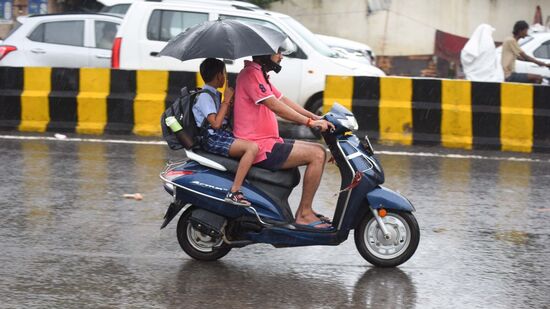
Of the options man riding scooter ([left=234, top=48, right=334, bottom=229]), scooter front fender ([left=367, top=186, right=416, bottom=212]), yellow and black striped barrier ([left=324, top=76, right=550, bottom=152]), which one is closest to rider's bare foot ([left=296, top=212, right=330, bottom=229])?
man riding scooter ([left=234, top=48, right=334, bottom=229])

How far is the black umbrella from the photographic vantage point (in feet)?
21.3

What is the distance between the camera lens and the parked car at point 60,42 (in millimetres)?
15734

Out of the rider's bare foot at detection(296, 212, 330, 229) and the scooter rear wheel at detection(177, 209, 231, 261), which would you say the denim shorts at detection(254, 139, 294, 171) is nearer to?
the rider's bare foot at detection(296, 212, 330, 229)

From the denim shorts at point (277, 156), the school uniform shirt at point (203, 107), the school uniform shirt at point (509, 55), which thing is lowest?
the denim shorts at point (277, 156)

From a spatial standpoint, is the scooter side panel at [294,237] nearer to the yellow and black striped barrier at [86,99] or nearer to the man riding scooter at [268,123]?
the man riding scooter at [268,123]

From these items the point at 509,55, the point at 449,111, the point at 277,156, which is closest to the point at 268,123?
the point at 277,156

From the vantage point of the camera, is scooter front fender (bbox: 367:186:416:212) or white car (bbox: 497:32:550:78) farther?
white car (bbox: 497:32:550:78)

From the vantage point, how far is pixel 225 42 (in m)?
6.54

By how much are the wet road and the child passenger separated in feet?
2.03

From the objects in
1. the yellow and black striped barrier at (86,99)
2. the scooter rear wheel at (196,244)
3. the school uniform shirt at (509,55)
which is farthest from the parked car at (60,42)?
the scooter rear wheel at (196,244)

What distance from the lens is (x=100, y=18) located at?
645 inches

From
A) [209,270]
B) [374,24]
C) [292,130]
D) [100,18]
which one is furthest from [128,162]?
[374,24]

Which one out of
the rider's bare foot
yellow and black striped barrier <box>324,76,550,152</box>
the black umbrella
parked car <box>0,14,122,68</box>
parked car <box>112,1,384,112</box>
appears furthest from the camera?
parked car <box>0,14,122,68</box>

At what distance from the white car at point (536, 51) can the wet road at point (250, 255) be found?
25.7 ft
